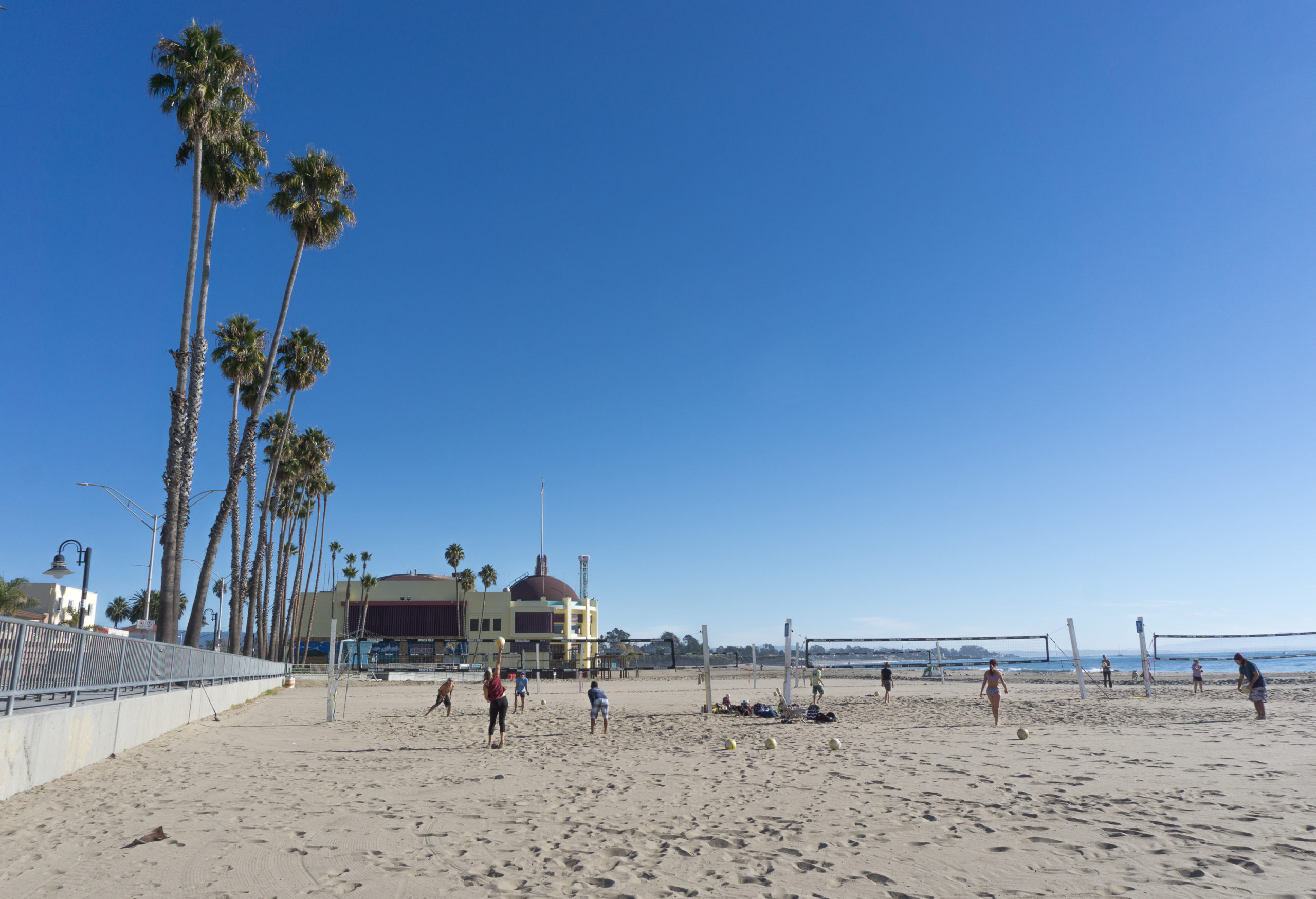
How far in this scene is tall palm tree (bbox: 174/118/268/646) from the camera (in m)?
21.8

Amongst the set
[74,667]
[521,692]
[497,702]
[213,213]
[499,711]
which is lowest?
[521,692]

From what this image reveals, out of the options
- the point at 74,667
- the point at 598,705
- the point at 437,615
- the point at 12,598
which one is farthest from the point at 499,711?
the point at 437,615

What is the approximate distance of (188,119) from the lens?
22375 millimetres

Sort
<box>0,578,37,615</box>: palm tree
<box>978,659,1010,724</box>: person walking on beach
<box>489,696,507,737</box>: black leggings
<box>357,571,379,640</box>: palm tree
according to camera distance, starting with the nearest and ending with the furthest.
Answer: <box>489,696,507,737</box>: black leggings, <box>978,659,1010,724</box>: person walking on beach, <box>0,578,37,615</box>: palm tree, <box>357,571,379,640</box>: palm tree

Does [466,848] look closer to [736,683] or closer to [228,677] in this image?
[228,677]

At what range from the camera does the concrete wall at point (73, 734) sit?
8406 millimetres

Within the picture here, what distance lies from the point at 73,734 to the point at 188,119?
19.0 m

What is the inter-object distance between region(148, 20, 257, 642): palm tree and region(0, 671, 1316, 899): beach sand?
7961mm

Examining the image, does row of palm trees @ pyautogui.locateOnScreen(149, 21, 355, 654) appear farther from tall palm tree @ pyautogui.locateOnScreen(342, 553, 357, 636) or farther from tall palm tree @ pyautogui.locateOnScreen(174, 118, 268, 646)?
tall palm tree @ pyautogui.locateOnScreen(342, 553, 357, 636)

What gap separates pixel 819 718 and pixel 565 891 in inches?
556

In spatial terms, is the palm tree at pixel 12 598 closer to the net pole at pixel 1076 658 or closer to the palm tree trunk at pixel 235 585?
the palm tree trunk at pixel 235 585

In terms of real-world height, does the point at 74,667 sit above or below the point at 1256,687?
above

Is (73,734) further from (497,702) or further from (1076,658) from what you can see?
(1076,658)

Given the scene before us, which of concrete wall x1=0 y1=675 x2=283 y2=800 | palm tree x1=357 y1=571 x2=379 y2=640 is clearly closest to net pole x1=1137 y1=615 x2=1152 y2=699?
concrete wall x1=0 y1=675 x2=283 y2=800
